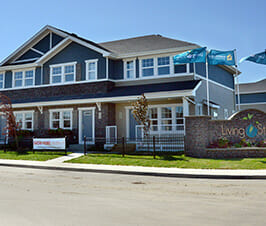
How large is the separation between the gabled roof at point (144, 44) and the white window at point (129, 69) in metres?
0.74

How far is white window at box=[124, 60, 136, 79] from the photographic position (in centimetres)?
2134

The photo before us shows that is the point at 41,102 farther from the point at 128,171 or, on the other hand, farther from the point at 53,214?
the point at 53,214

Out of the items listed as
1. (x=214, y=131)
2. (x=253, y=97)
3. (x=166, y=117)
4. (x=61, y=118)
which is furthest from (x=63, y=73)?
(x=253, y=97)

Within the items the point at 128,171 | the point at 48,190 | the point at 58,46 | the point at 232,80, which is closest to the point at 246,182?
the point at 128,171

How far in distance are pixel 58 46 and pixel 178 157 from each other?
13388 millimetres

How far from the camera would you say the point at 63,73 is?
22547mm

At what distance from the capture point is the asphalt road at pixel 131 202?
17.5 ft

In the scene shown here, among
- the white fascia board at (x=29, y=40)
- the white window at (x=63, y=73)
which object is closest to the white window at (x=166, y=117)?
the white window at (x=63, y=73)

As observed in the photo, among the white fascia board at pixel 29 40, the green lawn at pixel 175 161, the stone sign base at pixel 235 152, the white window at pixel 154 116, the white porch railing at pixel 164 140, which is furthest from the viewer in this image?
the white fascia board at pixel 29 40

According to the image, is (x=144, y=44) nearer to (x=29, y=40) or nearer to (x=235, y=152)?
(x=29, y=40)

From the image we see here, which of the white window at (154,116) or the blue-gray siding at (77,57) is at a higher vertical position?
the blue-gray siding at (77,57)

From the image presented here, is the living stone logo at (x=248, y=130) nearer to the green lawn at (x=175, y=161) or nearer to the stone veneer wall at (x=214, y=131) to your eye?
the stone veneer wall at (x=214, y=131)

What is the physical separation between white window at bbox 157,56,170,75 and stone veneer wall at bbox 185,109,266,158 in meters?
5.90

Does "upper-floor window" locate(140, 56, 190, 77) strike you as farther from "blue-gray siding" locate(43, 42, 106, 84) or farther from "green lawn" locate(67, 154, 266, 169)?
"green lawn" locate(67, 154, 266, 169)
